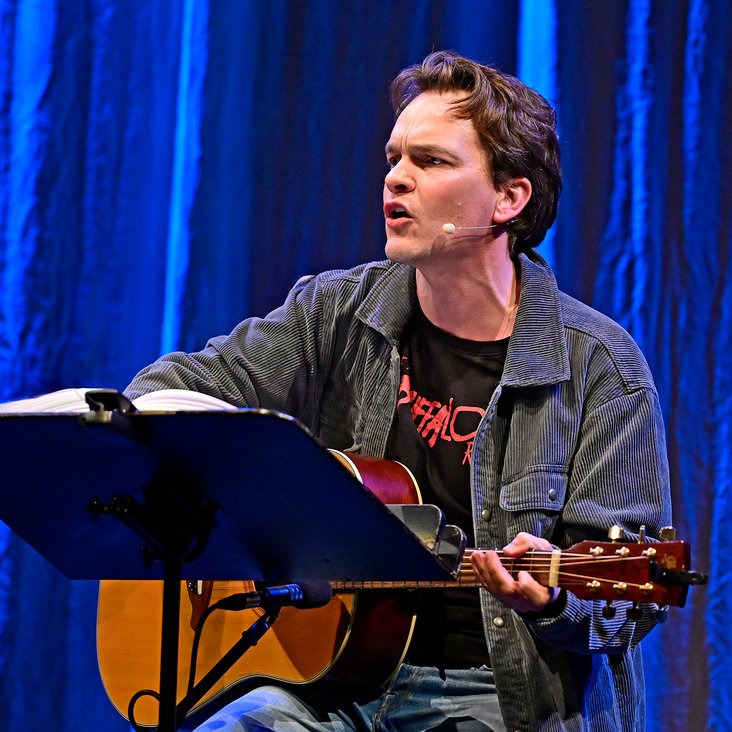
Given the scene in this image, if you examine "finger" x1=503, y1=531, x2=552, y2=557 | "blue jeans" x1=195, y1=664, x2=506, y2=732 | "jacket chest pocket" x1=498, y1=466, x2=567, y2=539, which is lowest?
"blue jeans" x1=195, y1=664, x2=506, y2=732

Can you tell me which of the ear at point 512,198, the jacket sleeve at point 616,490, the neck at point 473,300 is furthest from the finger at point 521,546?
the ear at point 512,198

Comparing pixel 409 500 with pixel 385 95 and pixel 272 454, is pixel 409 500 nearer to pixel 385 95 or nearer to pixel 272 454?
pixel 272 454

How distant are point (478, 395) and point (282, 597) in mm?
684

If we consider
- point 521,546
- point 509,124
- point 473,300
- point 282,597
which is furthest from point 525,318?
point 282,597

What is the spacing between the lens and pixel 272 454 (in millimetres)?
1066

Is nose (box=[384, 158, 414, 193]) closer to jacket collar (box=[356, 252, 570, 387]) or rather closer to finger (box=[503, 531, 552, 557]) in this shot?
jacket collar (box=[356, 252, 570, 387])

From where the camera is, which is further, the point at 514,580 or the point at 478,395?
the point at 478,395

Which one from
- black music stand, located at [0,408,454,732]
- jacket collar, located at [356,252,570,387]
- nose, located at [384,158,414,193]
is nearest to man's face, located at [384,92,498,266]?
nose, located at [384,158,414,193]

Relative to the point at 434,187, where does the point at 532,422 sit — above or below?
below

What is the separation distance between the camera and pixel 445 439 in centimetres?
189

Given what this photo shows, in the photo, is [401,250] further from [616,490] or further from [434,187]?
[616,490]

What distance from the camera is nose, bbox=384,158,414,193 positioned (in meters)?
1.93

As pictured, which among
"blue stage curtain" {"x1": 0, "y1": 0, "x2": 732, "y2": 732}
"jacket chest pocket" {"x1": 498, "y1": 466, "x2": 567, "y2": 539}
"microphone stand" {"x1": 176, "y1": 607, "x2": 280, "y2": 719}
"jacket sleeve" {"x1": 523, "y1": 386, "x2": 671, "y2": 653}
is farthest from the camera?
"blue stage curtain" {"x1": 0, "y1": 0, "x2": 732, "y2": 732}

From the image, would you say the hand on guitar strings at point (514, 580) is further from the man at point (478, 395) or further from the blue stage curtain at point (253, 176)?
the blue stage curtain at point (253, 176)
